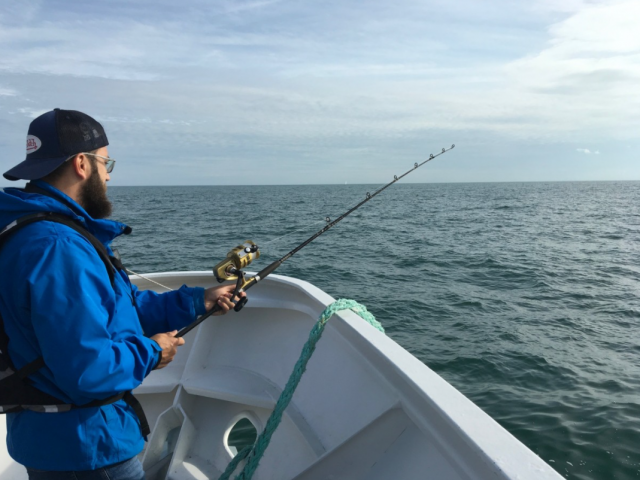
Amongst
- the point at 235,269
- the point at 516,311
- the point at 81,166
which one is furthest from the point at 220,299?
the point at 516,311

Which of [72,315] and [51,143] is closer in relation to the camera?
A: [72,315]

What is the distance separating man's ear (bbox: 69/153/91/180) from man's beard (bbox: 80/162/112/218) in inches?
0.7

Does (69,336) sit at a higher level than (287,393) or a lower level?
higher

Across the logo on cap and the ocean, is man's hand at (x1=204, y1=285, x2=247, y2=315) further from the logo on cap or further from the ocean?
the ocean

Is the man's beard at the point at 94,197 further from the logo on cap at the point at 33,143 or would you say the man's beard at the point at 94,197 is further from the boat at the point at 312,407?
the boat at the point at 312,407

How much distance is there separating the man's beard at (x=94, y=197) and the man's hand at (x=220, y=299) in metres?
0.74

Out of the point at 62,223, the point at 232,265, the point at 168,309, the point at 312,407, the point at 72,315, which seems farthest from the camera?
the point at 312,407

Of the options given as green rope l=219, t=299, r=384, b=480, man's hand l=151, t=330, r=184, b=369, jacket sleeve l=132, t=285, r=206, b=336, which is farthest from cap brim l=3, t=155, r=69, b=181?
green rope l=219, t=299, r=384, b=480

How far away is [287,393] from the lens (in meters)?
2.36

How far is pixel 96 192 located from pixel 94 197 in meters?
0.02

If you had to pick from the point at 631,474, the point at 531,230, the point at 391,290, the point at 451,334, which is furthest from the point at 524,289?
the point at 531,230

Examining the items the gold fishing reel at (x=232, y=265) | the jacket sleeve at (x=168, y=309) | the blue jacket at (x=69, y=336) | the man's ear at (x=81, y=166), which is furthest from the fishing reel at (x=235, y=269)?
the man's ear at (x=81, y=166)

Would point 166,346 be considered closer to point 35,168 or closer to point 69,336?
point 69,336

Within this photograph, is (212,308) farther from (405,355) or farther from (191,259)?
(191,259)
